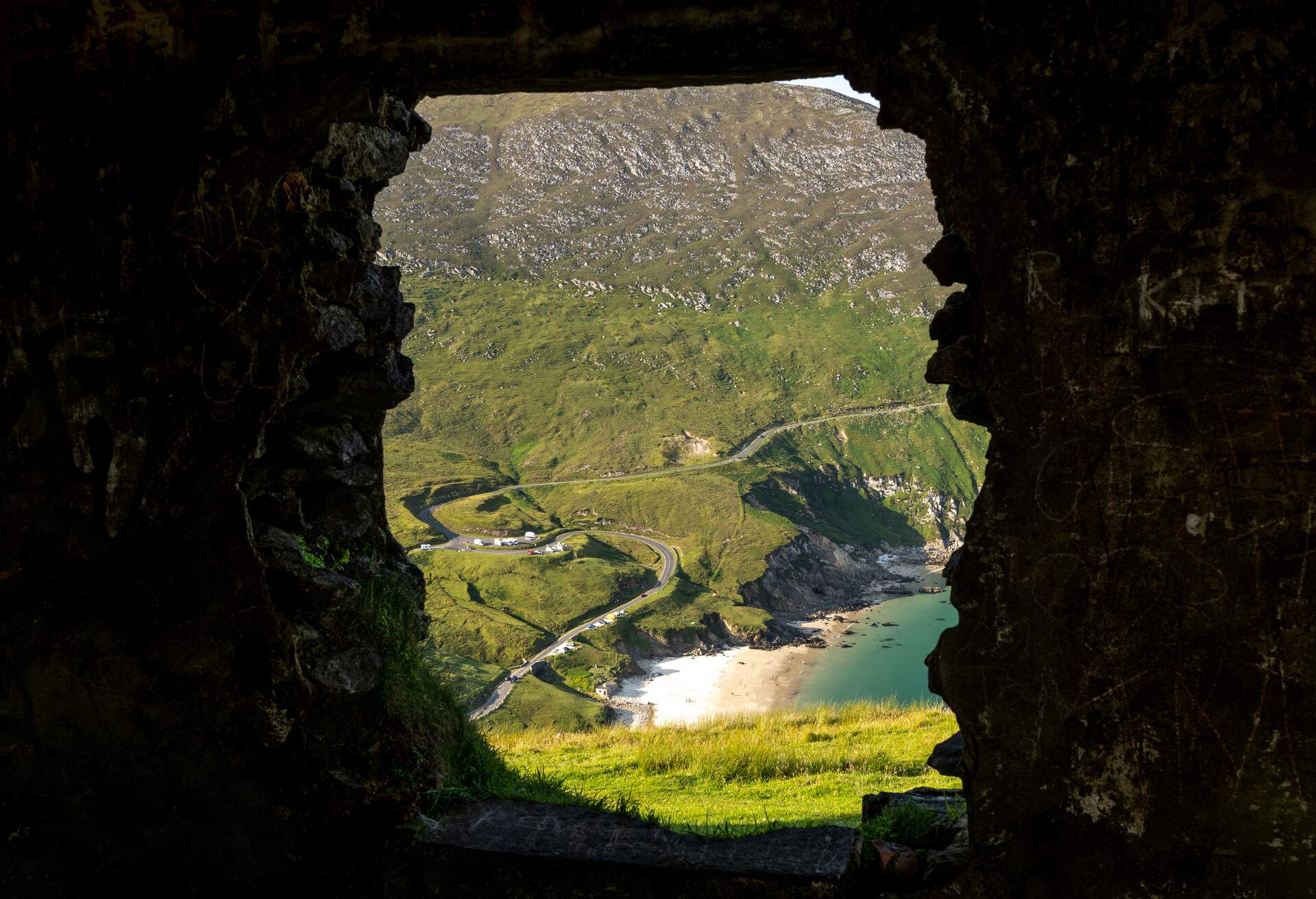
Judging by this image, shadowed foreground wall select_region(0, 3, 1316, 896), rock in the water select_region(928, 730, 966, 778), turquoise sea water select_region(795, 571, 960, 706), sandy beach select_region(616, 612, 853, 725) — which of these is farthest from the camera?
turquoise sea water select_region(795, 571, 960, 706)

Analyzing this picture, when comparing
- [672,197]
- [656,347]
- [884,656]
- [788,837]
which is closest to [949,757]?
[788,837]

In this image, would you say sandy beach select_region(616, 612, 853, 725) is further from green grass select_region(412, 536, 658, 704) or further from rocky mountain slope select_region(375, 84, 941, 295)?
rocky mountain slope select_region(375, 84, 941, 295)

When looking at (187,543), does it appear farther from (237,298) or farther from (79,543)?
(237,298)

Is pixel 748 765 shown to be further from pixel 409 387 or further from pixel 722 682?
→ pixel 722 682

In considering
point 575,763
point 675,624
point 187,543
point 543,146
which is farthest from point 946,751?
point 543,146

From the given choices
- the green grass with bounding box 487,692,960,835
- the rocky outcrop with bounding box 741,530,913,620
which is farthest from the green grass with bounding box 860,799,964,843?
the rocky outcrop with bounding box 741,530,913,620

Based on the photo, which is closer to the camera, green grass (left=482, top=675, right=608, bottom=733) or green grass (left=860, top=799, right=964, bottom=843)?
green grass (left=860, top=799, right=964, bottom=843)

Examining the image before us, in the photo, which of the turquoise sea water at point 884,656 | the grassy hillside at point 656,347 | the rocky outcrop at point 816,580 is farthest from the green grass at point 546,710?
the rocky outcrop at point 816,580

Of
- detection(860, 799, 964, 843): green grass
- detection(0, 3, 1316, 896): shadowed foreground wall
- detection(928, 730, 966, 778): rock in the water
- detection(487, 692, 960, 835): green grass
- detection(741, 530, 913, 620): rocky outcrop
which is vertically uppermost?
detection(0, 3, 1316, 896): shadowed foreground wall
